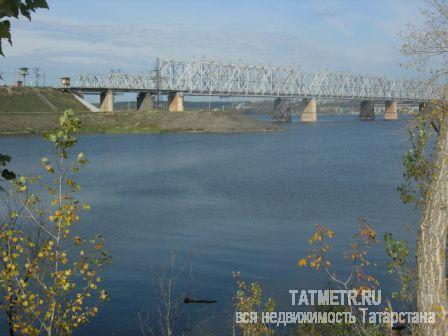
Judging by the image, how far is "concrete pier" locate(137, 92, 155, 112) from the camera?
9319 cm

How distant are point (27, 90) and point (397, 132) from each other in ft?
265

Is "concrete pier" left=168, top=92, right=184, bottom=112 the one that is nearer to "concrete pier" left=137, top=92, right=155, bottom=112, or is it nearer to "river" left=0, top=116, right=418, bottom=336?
"concrete pier" left=137, top=92, right=155, bottom=112

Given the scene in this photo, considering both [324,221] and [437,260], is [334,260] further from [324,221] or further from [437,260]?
[437,260]

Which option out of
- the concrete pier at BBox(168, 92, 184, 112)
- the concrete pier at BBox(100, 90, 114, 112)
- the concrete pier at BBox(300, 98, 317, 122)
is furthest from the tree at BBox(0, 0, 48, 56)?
the concrete pier at BBox(300, 98, 317, 122)

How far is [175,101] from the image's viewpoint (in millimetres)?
94938

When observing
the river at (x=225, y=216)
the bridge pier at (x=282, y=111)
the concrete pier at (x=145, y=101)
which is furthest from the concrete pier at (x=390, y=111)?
the river at (x=225, y=216)

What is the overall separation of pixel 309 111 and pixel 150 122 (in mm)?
56239

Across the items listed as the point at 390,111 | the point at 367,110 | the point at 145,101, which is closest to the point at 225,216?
the point at 145,101

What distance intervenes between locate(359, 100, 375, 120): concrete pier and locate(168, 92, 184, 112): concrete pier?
59.4 m

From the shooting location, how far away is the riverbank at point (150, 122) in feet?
223

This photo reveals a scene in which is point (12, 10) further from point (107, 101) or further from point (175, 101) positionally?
point (175, 101)

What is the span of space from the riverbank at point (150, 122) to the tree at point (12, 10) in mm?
65946

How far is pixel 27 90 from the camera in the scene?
80.4 m

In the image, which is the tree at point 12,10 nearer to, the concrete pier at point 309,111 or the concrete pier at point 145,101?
the concrete pier at point 145,101
